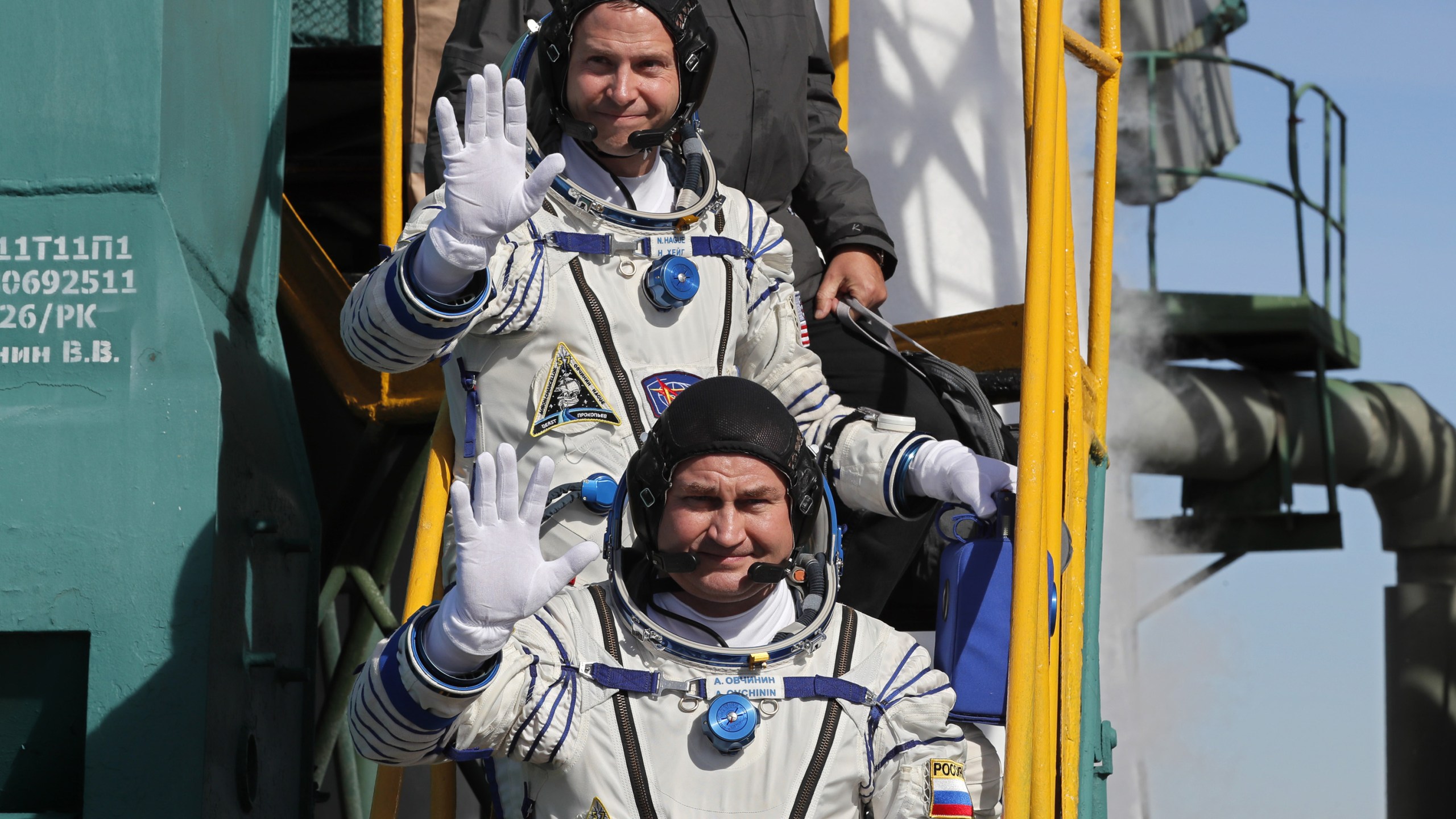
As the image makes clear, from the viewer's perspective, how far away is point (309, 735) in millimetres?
3629

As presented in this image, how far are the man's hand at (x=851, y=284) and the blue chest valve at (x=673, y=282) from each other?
54cm

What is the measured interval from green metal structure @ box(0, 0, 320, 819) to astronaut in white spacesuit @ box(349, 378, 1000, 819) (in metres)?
0.92

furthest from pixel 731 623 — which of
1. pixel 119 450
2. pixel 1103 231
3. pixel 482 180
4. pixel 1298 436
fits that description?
pixel 1298 436

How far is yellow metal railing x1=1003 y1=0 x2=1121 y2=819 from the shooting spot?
2.46 metres

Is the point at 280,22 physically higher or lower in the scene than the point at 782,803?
higher

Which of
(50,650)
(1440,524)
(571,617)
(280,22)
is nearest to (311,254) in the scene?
(280,22)

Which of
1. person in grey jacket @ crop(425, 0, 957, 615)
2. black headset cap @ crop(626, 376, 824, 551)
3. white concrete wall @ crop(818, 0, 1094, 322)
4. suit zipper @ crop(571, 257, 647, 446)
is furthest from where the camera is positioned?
white concrete wall @ crop(818, 0, 1094, 322)

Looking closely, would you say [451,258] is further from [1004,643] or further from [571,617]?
[1004,643]

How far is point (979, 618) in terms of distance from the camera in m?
2.63

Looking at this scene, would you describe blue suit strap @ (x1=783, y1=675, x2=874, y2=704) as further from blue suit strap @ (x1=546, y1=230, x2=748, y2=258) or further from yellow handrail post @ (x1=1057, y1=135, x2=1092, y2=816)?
blue suit strap @ (x1=546, y1=230, x2=748, y2=258)

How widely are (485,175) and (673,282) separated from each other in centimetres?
51

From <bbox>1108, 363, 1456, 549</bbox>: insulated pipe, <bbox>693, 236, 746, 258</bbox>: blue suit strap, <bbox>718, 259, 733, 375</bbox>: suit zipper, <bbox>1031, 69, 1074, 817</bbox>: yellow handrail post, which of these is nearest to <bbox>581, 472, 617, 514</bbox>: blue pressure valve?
<bbox>718, 259, 733, 375</bbox>: suit zipper

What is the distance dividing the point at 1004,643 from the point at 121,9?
2.04m

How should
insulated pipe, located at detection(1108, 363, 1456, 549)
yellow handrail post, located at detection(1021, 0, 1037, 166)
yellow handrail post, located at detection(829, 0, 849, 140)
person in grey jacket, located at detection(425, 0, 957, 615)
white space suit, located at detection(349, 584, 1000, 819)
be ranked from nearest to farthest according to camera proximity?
1. white space suit, located at detection(349, 584, 1000, 819)
2. person in grey jacket, located at detection(425, 0, 957, 615)
3. yellow handrail post, located at detection(1021, 0, 1037, 166)
4. yellow handrail post, located at detection(829, 0, 849, 140)
5. insulated pipe, located at detection(1108, 363, 1456, 549)
